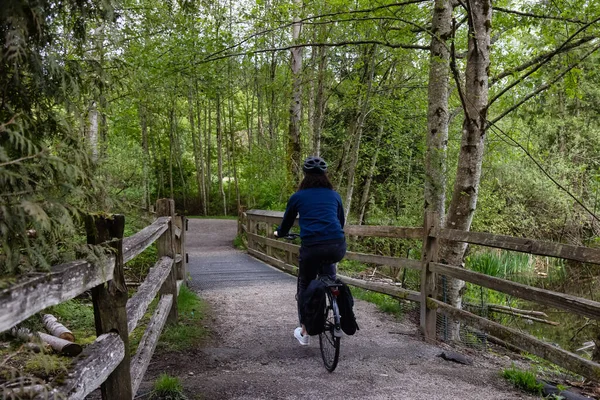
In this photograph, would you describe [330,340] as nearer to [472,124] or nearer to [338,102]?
[472,124]

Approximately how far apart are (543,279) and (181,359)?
11.5 metres

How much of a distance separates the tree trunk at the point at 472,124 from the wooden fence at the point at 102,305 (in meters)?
3.98

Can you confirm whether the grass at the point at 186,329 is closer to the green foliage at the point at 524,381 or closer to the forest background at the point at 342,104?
Result: the forest background at the point at 342,104

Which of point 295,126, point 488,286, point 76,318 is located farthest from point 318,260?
point 295,126

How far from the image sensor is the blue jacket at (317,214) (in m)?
4.60

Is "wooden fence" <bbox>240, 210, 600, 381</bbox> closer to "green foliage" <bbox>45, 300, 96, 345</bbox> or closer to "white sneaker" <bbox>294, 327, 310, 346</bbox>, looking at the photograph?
"white sneaker" <bbox>294, 327, 310, 346</bbox>

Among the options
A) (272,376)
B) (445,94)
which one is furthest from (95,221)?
(445,94)

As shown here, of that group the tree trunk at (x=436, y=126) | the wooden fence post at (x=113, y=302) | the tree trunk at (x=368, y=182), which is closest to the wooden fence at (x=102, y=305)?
the wooden fence post at (x=113, y=302)

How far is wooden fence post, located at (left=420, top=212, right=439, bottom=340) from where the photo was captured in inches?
227

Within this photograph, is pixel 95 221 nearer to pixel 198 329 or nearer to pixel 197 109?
pixel 198 329

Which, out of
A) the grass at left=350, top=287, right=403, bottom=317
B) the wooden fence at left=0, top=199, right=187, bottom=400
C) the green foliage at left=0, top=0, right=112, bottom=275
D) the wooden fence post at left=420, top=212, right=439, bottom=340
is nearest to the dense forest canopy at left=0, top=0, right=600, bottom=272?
the green foliage at left=0, top=0, right=112, bottom=275

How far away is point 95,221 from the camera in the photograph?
2.43 m

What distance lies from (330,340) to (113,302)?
2377mm

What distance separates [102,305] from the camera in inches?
103
